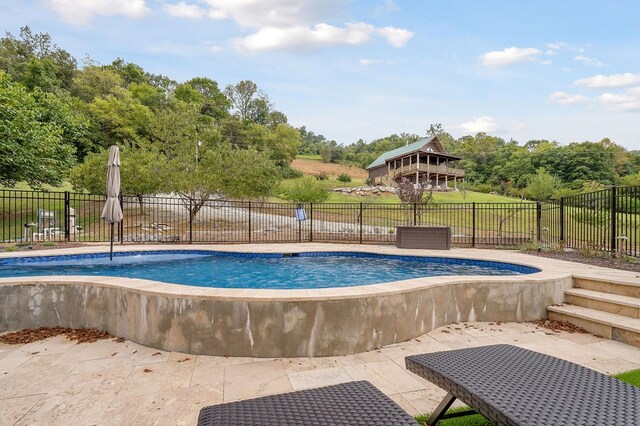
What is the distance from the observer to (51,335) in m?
3.87

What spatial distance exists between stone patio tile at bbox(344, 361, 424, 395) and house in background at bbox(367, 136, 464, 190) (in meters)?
32.7

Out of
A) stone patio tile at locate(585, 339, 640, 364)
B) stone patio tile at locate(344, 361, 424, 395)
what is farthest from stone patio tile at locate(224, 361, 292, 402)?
stone patio tile at locate(585, 339, 640, 364)

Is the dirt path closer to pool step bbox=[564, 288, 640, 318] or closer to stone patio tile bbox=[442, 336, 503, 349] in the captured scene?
pool step bbox=[564, 288, 640, 318]

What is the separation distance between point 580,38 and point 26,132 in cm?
2413

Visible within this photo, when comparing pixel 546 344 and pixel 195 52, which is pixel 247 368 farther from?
pixel 195 52

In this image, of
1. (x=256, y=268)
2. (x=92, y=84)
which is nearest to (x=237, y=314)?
(x=256, y=268)

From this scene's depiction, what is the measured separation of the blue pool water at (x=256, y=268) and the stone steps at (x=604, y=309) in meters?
1.16

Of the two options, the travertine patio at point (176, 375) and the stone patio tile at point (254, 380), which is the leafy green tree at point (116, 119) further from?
the stone patio tile at point (254, 380)

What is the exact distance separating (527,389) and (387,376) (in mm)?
1449

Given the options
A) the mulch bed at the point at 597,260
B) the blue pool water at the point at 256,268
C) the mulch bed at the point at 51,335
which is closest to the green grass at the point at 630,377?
the blue pool water at the point at 256,268

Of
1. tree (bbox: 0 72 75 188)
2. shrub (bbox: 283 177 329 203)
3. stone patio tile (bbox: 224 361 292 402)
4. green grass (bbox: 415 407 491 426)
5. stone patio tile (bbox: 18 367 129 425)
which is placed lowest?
stone patio tile (bbox: 224 361 292 402)

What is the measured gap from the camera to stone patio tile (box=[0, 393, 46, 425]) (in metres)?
2.23

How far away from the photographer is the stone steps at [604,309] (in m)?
Answer: 3.74

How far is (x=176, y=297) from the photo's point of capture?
3404 mm
